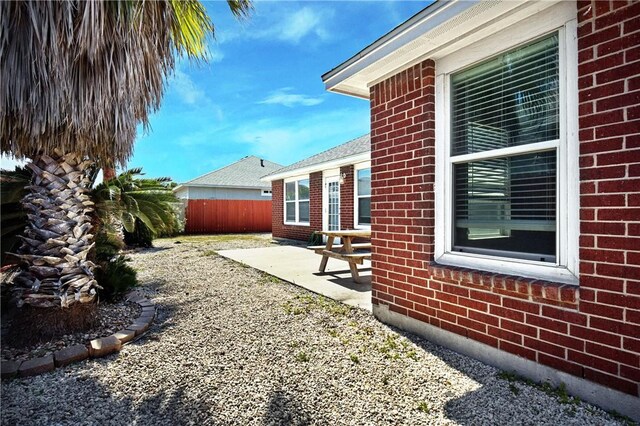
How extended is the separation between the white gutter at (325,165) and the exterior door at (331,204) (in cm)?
52

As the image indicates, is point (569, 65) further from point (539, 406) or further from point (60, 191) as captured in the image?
point (60, 191)

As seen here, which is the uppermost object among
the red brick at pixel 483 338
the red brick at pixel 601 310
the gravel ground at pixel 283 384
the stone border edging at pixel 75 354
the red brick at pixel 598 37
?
the red brick at pixel 598 37

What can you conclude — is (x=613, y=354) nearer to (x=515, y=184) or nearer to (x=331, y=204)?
(x=515, y=184)

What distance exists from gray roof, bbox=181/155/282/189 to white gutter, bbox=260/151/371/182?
815cm

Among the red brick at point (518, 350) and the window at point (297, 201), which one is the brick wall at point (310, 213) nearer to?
the window at point (297, 201)

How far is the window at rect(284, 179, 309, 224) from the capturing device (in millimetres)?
13453

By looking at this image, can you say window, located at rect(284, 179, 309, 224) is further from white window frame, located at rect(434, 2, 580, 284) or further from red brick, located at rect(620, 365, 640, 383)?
red brick, located at rect(620, 365, 640, 383)

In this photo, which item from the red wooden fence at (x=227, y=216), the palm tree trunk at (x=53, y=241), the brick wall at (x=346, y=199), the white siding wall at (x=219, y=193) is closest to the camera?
the palm tree trunk at (x=53, y=241)

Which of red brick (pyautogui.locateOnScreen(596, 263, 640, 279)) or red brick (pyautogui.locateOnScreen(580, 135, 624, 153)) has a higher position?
red brick (pyautogui.locateOnScreen(580, 135, 624, 153))

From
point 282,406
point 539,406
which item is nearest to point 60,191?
point 282,406

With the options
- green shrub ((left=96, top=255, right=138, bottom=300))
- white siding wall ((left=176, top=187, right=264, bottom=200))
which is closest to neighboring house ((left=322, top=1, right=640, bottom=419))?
green shrub ((left=96, top=255, right=138, bottom=300))

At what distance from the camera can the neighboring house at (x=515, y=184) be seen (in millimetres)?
2172

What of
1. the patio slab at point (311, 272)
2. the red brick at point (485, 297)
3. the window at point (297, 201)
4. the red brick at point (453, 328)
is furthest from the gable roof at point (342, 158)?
the red brick at point (485, 297)

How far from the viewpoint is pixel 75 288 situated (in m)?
3.53
